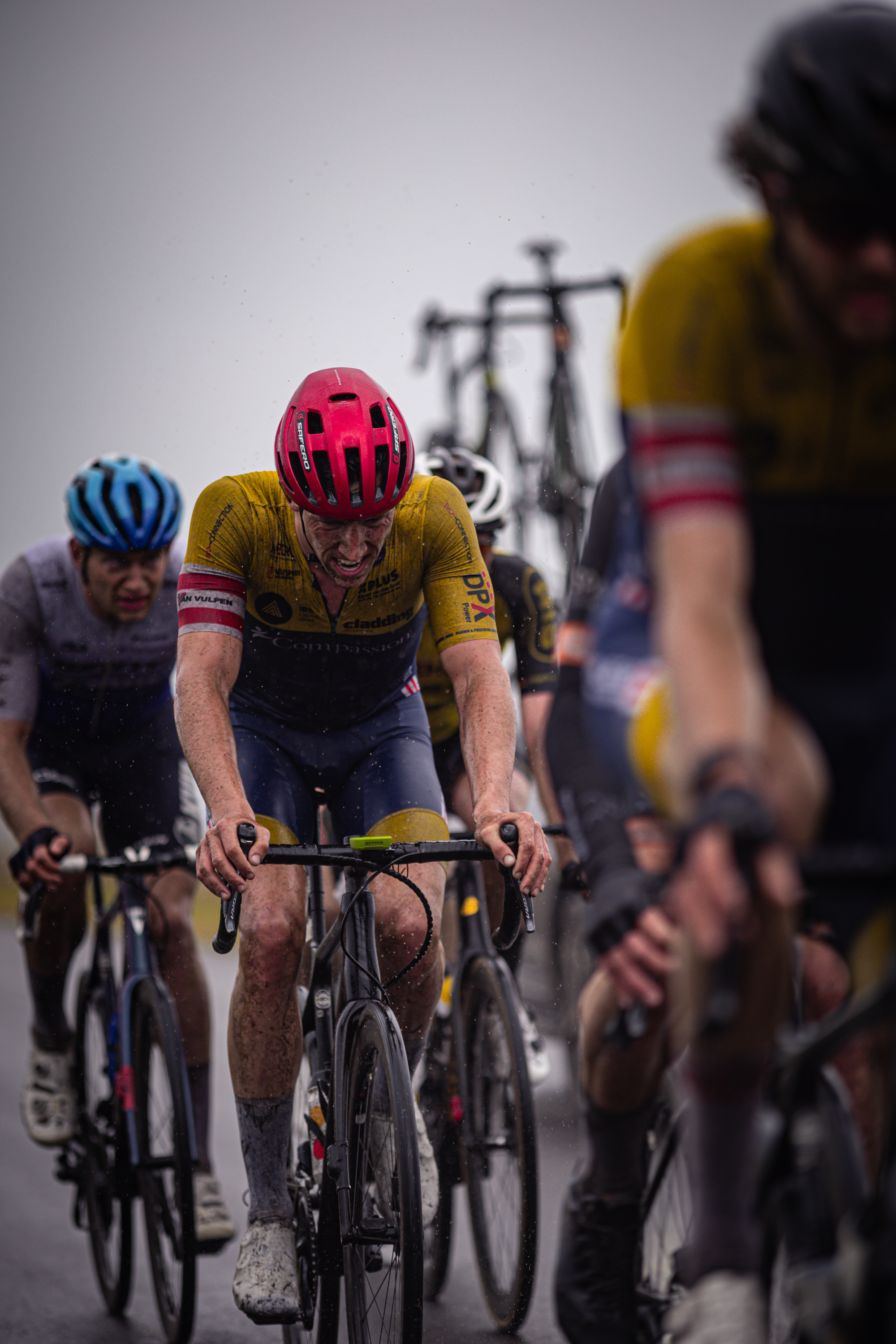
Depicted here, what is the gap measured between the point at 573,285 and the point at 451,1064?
15.8ft

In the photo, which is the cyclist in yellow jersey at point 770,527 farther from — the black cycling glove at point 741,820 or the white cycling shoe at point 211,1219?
the white cycling shoe at point 211,1219

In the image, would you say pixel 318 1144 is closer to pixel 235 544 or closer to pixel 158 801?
pixel 235 544

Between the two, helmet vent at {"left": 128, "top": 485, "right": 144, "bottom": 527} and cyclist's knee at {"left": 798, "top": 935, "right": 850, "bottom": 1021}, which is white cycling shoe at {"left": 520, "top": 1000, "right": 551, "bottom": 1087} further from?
cyclist's knee at {"left": 798, "top": 935, "right": 850, "bottom": 1021}

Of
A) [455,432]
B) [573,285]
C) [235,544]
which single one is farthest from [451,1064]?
[455,432]

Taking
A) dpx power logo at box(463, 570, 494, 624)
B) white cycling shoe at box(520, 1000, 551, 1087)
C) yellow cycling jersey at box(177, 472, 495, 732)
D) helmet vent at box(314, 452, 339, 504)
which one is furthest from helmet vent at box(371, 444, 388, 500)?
white cycling shoe at box(520, 1000, 551, 1087)

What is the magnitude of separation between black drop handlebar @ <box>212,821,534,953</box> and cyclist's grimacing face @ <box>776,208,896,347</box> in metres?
1.93

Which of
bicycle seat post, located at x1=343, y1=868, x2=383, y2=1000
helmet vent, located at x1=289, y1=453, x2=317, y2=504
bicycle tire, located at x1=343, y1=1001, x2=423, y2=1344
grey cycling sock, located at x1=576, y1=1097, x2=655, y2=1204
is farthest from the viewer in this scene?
helmet vent, located at x1=289, y1=453, x2=317, y2=504

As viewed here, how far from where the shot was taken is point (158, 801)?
570cm

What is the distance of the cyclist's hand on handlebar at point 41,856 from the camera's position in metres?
4.88

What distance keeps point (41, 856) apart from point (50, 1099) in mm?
1135

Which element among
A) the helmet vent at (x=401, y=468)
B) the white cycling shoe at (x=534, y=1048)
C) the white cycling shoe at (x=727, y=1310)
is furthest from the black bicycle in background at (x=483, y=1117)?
the white cycling shoe at (x=727, y=1310)

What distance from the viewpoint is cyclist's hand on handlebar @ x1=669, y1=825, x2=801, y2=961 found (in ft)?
5.74

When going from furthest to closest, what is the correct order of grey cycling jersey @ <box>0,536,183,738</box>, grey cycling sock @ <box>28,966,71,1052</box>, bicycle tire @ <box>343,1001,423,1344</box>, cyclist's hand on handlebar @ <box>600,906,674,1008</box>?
grey cycling sock @ <box>28,966,71,1052</box>
grey cycling jersey @ <box>0,536,183,738</box>
bicycle tire @ <box>343,1001,423,1344</box>
cyclist's hand on handlebar @ <box>600,906,674,1008</box>

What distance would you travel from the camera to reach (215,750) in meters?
3.87
